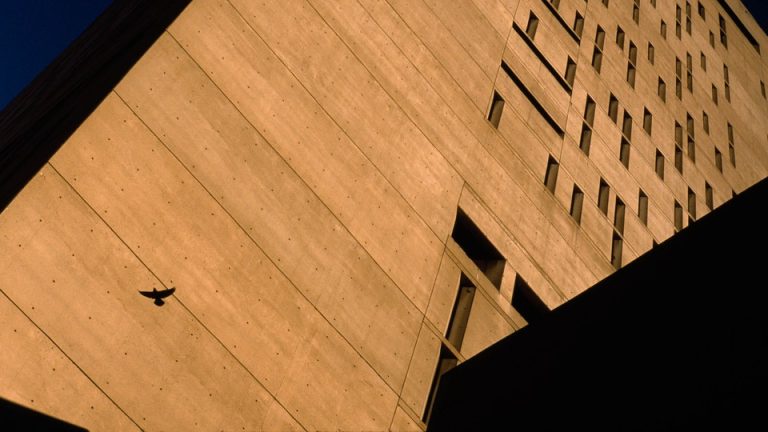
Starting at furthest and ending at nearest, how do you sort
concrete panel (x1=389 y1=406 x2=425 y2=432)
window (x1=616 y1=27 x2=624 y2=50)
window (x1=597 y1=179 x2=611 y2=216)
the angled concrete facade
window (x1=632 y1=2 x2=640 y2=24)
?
window (x1=632 y1=2 x2=640 y2=24), window (x1=616 y1=27 x2=624 y2=50), window (x1=597 y1=179 x2=611 y2=216), concrete panel (x1=389 y1=406 x2=425 y2=432), the angled concrete facade

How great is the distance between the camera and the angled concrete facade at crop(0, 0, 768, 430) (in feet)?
32.9

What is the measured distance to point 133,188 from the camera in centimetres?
1103

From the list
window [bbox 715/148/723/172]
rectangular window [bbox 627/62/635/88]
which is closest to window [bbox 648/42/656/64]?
rectangular window [bbox 627/62/635/88]

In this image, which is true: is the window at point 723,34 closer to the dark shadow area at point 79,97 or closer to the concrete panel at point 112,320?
the dark shadow area at point 79,97

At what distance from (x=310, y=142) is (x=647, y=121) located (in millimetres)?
17656

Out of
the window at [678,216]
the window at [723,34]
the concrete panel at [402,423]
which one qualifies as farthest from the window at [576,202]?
the window at [723,34]

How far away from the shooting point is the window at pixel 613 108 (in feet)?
82.5

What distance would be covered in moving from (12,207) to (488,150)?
1111 centimetres

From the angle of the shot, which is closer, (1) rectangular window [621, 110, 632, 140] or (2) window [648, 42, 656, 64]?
(1) rectangular window [621, 110, 632, 140]

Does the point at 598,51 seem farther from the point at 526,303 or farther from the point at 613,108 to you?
the point at 526,303

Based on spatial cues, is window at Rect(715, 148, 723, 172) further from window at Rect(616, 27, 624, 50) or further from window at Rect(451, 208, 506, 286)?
window at Rect(451, 208, 506, 286)

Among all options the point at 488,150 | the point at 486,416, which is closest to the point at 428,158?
the point at 488,150

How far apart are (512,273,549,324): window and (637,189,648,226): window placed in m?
7.66

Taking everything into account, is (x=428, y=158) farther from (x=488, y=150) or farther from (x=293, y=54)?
(x=293, y=54)
